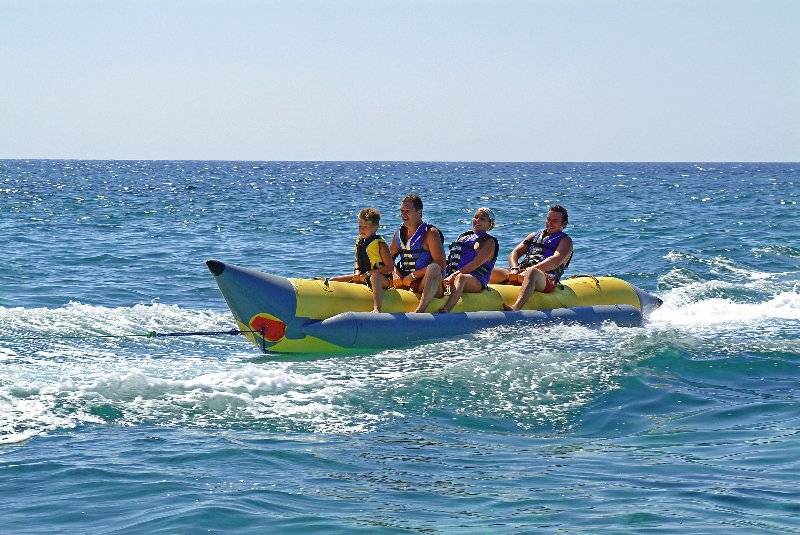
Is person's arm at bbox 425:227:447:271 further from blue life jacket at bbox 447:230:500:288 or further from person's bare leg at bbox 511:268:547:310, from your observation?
person's bare leg at bbox 511:268:547:310

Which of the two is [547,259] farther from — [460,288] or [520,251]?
[460,288]

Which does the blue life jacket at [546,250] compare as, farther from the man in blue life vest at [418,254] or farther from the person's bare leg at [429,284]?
the person's bare leg at [429,284]

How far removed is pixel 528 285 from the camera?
8914 millimetres

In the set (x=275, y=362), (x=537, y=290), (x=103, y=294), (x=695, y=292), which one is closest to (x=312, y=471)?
(x=275, y=362)

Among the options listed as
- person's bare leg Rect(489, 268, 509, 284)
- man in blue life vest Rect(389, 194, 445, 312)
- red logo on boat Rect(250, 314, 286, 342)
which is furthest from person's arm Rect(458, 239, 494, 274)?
red logo on boat Rect(250, 314, 286, 342)

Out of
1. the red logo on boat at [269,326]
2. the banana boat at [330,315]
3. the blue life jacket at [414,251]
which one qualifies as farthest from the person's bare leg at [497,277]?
the red logo on boat at [269,326]

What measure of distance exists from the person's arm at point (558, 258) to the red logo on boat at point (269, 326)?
98.5 inches

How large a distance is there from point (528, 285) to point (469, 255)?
0.60 metres

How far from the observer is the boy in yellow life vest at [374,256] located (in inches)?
321

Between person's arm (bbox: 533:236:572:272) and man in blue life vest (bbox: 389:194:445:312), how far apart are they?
1.14 m

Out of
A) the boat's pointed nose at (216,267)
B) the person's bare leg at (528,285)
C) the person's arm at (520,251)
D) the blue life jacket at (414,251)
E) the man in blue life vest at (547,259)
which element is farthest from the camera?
the person's arm at (520,251)

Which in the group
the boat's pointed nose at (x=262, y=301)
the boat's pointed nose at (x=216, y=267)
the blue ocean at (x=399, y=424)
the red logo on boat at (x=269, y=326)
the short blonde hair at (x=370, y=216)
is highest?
the short blonde hair at (x=370, y=216)

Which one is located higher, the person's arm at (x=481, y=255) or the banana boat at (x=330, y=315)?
the person's arm at (x=481, y=255)

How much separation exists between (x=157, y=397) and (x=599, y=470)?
2708mm
